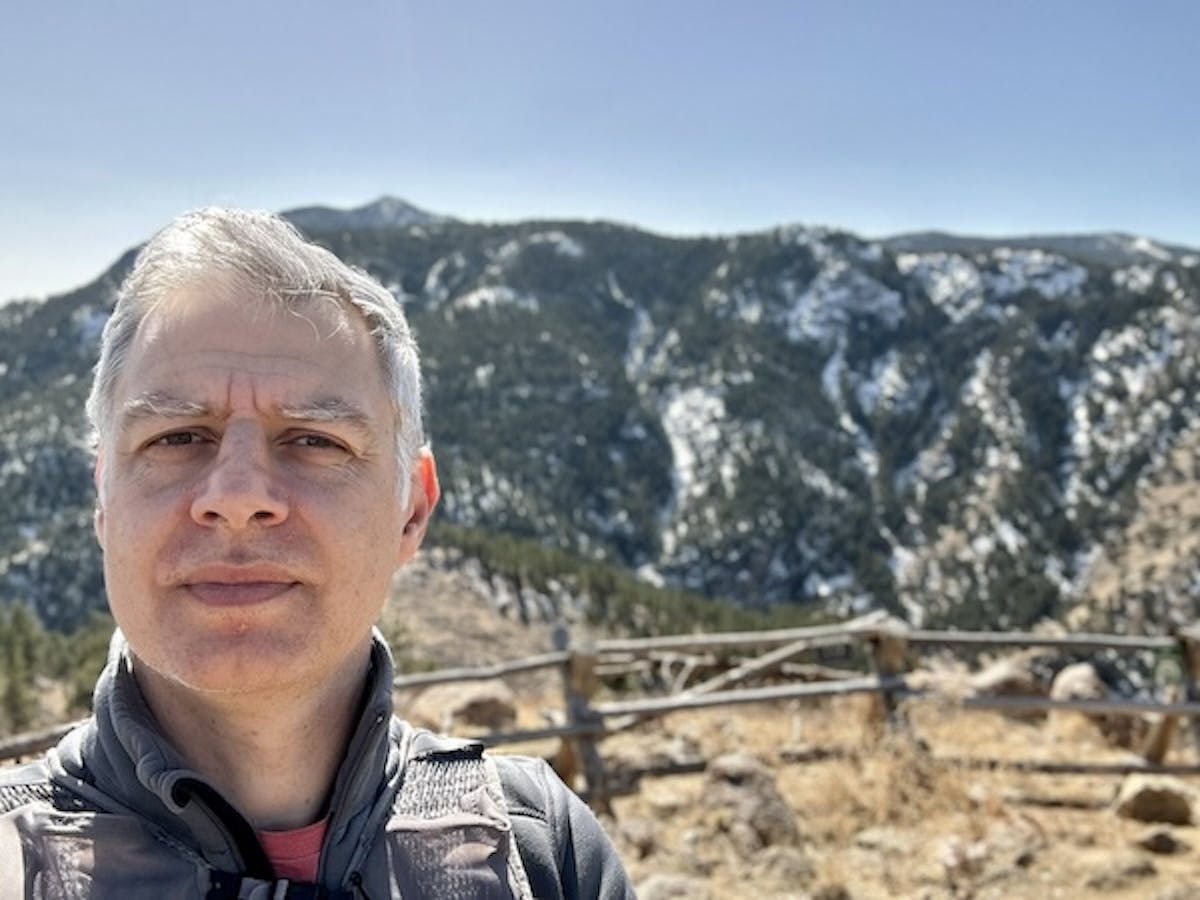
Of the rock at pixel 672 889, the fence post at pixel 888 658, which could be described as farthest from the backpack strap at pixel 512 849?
the fence post at pixel 888 658

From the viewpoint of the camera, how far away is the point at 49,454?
12056cm

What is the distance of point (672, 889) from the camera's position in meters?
5.13

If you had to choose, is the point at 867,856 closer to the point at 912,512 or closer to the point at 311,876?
the point at 311,876

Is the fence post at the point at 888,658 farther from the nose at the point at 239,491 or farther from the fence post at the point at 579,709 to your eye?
the nose at the point at 239,491

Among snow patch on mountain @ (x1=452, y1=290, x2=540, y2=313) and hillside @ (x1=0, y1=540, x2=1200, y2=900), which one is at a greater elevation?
snow patch on mountain @ (x1=452, y1=290, x2=540, y2=313)

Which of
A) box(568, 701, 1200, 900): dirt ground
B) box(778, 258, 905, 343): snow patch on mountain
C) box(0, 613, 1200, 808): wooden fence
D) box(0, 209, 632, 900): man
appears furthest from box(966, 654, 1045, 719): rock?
box(778, 258, 905, 343): snow patch on mountain

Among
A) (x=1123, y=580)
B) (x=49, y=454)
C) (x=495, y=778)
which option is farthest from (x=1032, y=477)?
(x=495, y=778)

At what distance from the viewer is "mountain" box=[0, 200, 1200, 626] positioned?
114 metres

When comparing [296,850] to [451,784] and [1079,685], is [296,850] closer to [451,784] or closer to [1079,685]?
[451,784]

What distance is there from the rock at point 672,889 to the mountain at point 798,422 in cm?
9074

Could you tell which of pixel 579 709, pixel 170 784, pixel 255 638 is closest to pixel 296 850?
pixel 170 784

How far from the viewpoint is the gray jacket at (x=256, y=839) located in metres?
1.16

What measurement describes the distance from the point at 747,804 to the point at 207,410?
583cm

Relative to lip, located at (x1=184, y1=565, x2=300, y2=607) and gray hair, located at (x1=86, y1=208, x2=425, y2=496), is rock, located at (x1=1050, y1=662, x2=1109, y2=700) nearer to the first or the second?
gray hair, located at (x1=86, y1=208, x2=425, y2=496)
